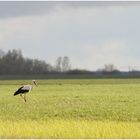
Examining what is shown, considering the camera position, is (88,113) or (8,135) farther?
(88,113)

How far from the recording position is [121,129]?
18.5 metres

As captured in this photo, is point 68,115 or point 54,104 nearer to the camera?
point 68,115

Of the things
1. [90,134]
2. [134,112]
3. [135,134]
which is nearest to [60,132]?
[90,134]

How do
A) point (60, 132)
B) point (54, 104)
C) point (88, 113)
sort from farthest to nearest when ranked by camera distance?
point (54, 104) < point (88, 113) < point (60, 132)

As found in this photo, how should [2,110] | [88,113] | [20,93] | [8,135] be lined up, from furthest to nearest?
[20,93]
[2,110]
[88,113]
[8,135]

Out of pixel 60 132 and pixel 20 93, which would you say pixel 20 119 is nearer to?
pixel 60 132

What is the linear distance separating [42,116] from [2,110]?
306cm

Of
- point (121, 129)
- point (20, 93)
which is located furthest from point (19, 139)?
point (20, 93)

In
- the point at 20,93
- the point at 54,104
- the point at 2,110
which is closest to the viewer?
the point at 2,110

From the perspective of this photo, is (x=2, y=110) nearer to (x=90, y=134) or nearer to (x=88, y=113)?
(x=88, y=113)

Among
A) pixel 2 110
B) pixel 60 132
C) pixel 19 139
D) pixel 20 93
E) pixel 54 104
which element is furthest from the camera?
pixel 20 93

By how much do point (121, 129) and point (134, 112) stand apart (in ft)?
22.5

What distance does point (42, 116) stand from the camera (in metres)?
24.4

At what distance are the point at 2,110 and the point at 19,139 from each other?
1206 centimetres
